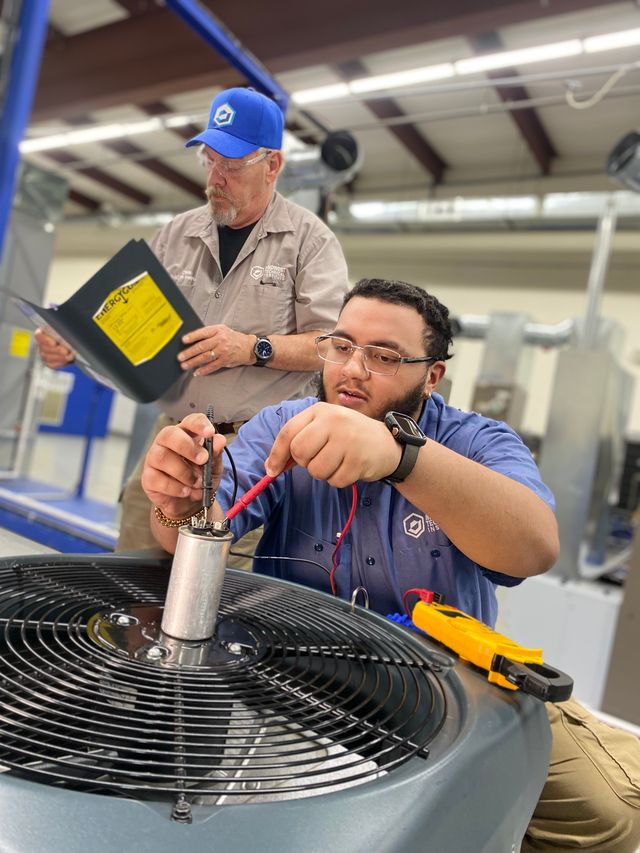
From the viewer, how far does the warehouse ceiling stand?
456 cm

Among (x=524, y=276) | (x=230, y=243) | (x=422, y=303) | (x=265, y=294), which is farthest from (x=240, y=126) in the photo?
(x=524, y=276)

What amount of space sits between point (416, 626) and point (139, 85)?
6.27 metres

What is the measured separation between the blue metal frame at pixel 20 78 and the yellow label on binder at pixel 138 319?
95 cm

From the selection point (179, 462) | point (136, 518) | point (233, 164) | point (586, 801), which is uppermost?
point (233, 164)

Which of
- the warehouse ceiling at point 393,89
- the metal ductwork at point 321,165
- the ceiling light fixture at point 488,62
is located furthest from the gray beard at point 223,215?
the ceiling light fixture at point 488,62

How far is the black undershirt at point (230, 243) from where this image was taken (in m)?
1.74

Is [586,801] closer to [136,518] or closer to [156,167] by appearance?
[136,518]

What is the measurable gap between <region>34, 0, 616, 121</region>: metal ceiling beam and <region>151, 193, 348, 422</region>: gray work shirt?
3.58m

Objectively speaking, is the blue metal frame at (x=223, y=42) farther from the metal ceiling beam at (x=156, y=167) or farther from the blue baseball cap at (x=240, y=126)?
the metal ceiling beam at (x=156, y=167)

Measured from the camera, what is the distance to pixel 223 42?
106 inches

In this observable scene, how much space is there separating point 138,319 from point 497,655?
42.6 inches

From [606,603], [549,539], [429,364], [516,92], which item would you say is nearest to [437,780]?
[549,539]

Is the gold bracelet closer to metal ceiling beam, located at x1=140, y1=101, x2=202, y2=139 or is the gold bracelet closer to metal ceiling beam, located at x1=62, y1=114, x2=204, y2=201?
metal ceiling beam, located at x1=140, y1=101, x2=202, y2=139

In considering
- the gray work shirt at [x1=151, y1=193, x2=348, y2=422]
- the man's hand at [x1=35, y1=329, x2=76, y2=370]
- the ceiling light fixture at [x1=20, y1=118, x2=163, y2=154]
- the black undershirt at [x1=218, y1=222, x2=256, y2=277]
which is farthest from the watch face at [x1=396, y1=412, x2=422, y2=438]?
the ceiling light fixture at [x1=20, y1=118, x2=163, y2=154]
